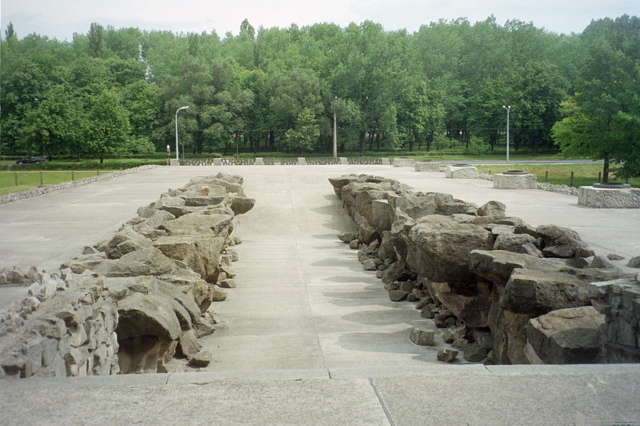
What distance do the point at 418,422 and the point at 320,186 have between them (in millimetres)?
24700

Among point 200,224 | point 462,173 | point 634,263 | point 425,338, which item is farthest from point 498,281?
point 462,173

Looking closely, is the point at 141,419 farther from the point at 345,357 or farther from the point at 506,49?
the point at 506,49

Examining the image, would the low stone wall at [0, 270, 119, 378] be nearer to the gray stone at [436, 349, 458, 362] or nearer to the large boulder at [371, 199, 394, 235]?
the gray stone at [436, 349, 458, 362]

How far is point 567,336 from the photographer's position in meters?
6.56

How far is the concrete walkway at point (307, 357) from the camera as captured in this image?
4172 millimetres

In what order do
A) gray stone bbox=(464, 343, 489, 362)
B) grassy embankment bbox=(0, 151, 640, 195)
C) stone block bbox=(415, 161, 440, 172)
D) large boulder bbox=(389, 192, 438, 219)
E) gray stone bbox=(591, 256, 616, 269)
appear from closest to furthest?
gray stone bbox=(591, 256, 616, 269) → gray stone bbox=(464, 343, 489, 362) → large boulder bbox=(389, 192, 438, 219) → stone block bbox=(415, 161, 440, 172) → grassy embankment bbox=(0, 151, 640, 195)

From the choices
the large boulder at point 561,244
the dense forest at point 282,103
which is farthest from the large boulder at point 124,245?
the dense forest at point 282,103

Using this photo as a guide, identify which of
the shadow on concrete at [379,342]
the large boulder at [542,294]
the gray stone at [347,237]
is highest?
the large boulder at [542,294]

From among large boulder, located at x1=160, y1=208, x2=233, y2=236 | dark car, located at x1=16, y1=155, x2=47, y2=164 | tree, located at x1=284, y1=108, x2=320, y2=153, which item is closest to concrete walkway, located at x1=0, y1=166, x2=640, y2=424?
large boulder, located at x1=160, y1=208, x2=233, y2=236

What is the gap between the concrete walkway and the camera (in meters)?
4.17

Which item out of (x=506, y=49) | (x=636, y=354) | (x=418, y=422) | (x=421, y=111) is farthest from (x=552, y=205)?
(x=506, y=49)

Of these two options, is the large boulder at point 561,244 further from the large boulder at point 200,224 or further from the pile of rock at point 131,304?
the large boulder at point 200,224

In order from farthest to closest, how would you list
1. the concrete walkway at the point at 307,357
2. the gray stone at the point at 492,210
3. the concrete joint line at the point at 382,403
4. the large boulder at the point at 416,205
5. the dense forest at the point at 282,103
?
the dense forest at the point at 282,103 → the large boulder at the point at 416,205 → the gray stone at the point at 492,210 → the concrete walkway at the point at 307,357 → the concrete joint line at the point at 382,403

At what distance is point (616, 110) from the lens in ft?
131
